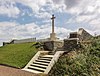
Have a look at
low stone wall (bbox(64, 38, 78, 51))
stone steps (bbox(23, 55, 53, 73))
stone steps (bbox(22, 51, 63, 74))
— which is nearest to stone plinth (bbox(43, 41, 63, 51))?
stone steps (bbox(22, 51, 63, 74))

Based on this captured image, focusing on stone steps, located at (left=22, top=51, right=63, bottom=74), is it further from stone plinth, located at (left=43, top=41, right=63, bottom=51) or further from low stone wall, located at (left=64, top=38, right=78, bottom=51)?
stone plinth, located at (left=43, top=41, right=63, bottom=51)

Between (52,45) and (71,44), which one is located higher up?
(71,44)

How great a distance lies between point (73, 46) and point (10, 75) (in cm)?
512

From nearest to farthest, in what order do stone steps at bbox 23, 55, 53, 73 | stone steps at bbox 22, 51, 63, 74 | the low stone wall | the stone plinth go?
stone steps at bbox 22, 51, 63, 74
stone steps at bbox 23, 55, 53, 73
the low stone wall
the stone plinth

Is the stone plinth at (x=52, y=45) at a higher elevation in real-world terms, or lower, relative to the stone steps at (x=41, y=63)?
higher

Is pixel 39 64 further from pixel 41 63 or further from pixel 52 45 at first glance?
pixel 52 45

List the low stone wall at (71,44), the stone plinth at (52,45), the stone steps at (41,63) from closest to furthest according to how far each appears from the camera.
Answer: the stone steps at (41,63)
the low stone wall at (71,44)
the stone plinth at (52,45)

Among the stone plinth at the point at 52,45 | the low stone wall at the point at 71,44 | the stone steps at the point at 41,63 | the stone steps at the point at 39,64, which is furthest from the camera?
the stone plinth at the point at 52,45

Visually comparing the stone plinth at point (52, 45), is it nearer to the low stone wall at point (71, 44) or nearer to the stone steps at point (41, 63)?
the stone steps at point (41, 63)

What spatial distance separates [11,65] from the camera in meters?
16.8

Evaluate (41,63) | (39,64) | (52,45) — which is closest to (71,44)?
(41,63)

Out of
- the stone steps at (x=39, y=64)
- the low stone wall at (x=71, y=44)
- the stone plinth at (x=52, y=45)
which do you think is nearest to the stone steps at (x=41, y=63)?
the stone steps at (x=39, y=64)

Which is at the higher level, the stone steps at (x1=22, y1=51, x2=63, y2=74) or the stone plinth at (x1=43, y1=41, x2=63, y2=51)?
the stone plinth at (x1=43, y1=41, x2=63, y2=51)

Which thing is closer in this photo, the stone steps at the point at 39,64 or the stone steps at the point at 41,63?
the stone steps at the point at 41,63
